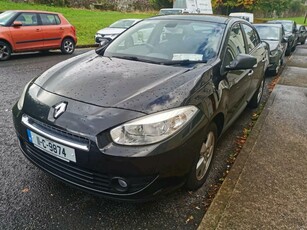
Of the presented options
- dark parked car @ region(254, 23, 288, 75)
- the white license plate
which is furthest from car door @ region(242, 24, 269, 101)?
dark parked car @ region(254, 23, 288, 75)

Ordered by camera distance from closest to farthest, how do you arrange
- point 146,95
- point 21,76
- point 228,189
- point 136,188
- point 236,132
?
point 136,188 < point 146,95 < point 228,189 < point 236,132 < point 21,76

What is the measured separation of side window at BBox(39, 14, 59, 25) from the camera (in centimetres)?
970

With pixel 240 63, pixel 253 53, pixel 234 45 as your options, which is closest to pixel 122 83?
pixel 240 63

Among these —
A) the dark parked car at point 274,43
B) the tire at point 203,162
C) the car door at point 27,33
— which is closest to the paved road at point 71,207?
the tire at point 203,162

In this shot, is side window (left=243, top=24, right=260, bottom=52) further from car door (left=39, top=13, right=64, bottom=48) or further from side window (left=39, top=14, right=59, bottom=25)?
side window (left=39, top=14, right=59, bottom=25)

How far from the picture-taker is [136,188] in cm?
216

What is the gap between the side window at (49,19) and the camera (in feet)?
31.8

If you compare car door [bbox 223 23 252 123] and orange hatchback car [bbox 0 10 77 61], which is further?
orange hatchback car [bbox 0 10 77 61]

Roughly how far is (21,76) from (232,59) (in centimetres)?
538

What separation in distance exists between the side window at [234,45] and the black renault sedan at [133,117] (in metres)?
0.04

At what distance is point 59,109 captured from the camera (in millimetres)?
2240

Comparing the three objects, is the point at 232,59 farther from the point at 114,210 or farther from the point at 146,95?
the point at 114,210

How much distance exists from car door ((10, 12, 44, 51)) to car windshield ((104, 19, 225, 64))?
6356mm

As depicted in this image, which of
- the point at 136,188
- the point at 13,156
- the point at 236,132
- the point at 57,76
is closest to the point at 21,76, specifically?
the point at 13,156
